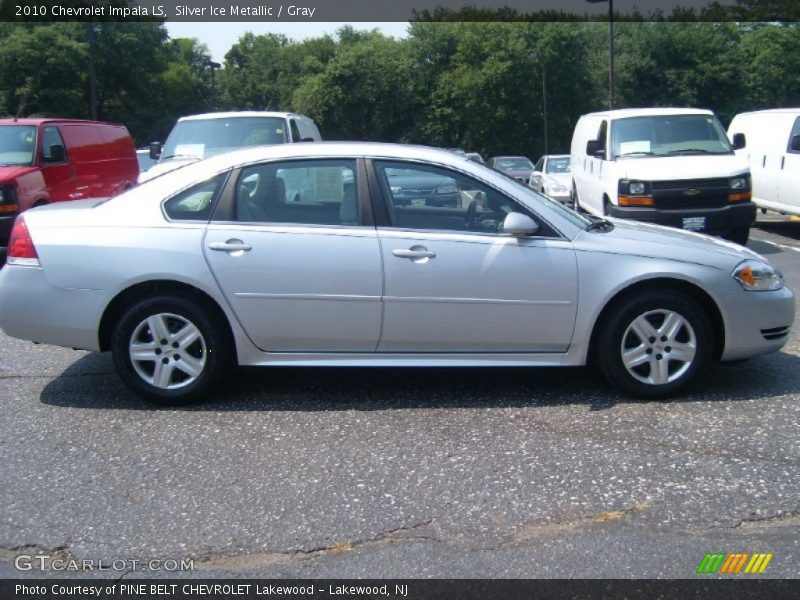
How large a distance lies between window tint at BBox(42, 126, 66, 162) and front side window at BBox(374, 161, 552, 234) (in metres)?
7.60

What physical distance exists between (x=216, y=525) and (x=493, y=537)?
1174 millimetres

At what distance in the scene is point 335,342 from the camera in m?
5.05

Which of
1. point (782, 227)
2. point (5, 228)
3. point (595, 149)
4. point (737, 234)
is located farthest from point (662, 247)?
point (782, 227)

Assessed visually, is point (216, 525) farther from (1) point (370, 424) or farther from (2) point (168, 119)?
(2) point (168, 119)

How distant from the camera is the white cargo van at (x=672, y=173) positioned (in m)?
10.6

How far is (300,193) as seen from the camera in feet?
17.1

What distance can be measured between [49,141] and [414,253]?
8.27m

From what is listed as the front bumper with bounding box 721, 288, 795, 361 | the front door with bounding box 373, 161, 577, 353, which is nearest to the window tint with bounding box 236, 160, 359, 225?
the front door with bounding box 373, 161, 577, 353

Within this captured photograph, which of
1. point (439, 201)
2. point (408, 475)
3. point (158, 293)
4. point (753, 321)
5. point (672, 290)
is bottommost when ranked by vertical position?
point (408, 475)

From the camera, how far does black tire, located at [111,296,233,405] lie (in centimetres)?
504

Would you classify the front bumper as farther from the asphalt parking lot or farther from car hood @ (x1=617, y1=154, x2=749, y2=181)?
car hood @ (x1=617, y1=154, x2=749, y2=181)

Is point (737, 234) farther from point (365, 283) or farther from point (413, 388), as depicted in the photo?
point (365, 283)

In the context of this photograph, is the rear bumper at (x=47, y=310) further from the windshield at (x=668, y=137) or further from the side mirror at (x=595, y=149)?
the side mirror at (x=595, y=149)

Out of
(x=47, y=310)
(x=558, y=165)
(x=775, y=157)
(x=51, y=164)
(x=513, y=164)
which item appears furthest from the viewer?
(x=513, y=164)
